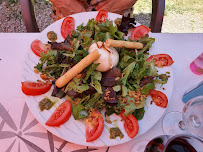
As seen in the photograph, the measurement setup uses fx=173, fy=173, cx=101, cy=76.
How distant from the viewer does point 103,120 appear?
3.65ft

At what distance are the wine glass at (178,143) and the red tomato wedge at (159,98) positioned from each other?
450 mm

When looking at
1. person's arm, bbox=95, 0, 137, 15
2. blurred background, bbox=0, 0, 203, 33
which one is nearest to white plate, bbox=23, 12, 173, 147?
person's arm, bbox=95, 0, 137, 15

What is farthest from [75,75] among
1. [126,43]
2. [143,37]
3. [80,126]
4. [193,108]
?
[193,108]

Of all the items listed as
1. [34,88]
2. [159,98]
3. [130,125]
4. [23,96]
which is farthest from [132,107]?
[23,96]

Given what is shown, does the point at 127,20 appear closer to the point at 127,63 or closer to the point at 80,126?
the point at 127,63

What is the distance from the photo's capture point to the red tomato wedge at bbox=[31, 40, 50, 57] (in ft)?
4.43

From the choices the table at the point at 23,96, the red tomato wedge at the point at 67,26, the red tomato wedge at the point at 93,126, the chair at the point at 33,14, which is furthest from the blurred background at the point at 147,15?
the red tomato wedge at the point at 93,126

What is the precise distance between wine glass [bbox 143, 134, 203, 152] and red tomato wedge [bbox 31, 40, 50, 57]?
1047mm

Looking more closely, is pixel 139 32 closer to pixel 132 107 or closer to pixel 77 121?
pixel 132 107

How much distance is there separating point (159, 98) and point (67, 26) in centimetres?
97

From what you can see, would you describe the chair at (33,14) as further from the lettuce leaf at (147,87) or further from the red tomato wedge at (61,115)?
the red tomato wedge at (61,115)

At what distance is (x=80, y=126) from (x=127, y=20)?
3.12ft

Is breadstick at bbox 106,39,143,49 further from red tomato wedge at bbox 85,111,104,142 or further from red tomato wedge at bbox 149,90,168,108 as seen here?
red tomato wedge at bbox 85,111,104,142

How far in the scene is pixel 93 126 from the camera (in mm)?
1082
